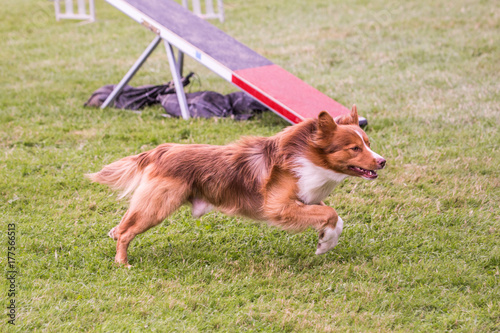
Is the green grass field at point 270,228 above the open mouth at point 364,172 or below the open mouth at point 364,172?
below

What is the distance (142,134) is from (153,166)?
271 centimetres

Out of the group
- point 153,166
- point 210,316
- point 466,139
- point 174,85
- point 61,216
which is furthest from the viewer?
point 174,85

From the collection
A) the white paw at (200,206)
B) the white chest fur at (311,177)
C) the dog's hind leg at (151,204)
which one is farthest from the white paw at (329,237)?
the dog's hind leg at (151,204)

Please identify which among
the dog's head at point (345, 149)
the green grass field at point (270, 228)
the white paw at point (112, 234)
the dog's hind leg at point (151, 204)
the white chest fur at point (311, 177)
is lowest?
the green grass field at point (270, 228)

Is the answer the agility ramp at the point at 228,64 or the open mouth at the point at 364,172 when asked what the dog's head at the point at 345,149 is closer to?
the open mouth at the point at 364,172

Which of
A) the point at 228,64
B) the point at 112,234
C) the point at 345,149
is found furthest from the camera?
the point at 228,64

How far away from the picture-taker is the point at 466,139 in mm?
6688

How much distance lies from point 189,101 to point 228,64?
118 centimetres

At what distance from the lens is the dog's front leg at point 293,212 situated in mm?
3975

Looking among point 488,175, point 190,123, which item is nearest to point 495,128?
point 488,175

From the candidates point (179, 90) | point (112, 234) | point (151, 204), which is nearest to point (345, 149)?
Answer: point (151, 204)

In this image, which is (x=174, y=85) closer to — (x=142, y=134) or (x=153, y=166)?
Answer: (x=142, y=134)

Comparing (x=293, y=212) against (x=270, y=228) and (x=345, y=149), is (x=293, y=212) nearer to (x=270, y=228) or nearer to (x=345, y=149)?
(x=345, y=149)

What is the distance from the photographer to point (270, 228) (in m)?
4.91
